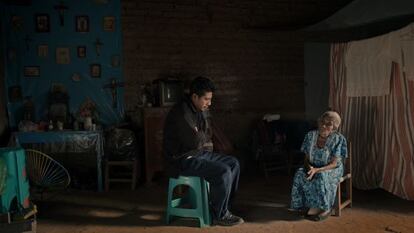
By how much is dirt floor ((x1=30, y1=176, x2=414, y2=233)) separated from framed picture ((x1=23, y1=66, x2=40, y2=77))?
167cm

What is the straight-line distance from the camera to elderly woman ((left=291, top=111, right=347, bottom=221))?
391 centimetres

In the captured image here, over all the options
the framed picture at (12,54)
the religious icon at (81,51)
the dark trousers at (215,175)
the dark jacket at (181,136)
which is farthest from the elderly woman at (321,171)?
the framed picture at (12,54)

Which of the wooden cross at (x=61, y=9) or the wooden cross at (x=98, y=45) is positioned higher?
the wooden cross at (x=61, y=9)

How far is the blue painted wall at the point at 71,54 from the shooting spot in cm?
559

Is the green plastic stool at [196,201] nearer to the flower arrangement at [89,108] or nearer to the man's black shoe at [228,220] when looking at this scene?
the man's black shoe at [228,220]

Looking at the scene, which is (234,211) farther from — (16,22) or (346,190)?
(16,22)

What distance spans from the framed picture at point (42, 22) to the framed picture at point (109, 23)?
0.74 metres

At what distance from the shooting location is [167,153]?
12.5 ft

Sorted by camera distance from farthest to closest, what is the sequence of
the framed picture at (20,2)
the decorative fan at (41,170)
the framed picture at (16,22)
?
1. the framed picture at (16,22)
2. the framed picture at (20,2)
3. the decorative fan at (41,170)

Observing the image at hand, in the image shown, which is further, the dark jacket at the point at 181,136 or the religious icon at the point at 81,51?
the religious icon at the point at 81,51

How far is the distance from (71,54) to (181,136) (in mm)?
2743

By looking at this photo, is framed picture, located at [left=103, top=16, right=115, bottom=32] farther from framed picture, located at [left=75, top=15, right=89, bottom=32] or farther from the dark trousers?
the dark trousers

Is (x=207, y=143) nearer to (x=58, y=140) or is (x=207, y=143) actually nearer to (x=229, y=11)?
(x=58, y=140)

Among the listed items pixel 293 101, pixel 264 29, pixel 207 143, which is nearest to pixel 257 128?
pixel 293 101
